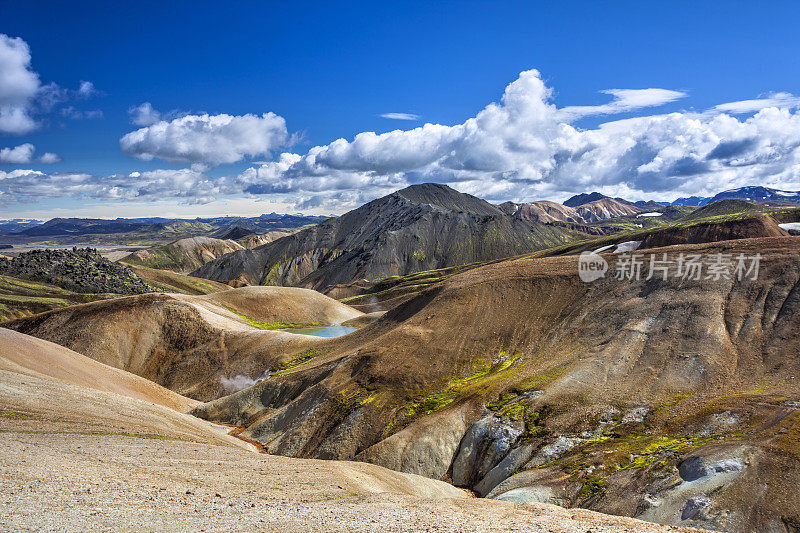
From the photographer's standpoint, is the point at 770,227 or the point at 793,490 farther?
the point at 770,227

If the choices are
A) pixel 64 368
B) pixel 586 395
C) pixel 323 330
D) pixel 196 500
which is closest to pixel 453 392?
pixel 586 395

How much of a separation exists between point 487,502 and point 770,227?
162659 mm

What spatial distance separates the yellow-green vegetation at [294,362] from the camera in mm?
73194

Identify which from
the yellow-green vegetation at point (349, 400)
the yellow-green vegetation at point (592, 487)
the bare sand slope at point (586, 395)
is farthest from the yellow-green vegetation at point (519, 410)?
the yellow-green vegetation at point (349, 400)

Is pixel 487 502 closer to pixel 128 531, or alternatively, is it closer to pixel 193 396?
pixel 128 531

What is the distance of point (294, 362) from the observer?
74.6m

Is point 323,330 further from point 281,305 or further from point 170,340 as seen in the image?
point 170,340

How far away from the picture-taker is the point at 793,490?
74.7ft

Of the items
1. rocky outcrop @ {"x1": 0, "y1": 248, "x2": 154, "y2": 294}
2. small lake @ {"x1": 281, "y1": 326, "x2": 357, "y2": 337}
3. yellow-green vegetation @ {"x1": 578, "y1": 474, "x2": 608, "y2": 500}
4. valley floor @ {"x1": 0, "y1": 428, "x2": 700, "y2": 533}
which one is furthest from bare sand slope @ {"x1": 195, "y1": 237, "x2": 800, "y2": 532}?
rocky outcrop @ {"x1": 0, "y1": 248, "x2": 154, "y2": 294}

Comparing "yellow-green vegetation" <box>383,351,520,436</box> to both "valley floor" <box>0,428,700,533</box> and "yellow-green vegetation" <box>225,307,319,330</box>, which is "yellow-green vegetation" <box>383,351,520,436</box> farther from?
"yellow-green vegetation" <box>225,307,319,330</box>

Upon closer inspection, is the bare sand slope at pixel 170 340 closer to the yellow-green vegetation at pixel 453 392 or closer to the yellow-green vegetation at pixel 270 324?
the yellow-green vegetation at pixel 270 324

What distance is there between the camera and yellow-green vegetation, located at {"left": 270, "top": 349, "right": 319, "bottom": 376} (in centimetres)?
7319

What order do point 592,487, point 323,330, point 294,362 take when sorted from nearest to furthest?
point 592,487 → point 294,362 → point 323,330

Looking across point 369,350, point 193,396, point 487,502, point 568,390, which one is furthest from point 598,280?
point 193,396
